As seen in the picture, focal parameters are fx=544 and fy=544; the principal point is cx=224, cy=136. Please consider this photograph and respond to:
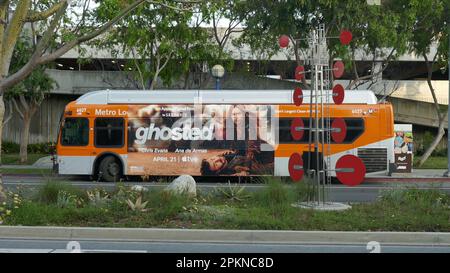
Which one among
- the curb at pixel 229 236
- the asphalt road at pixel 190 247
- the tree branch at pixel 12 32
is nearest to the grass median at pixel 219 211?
the curb at pixel 229 236

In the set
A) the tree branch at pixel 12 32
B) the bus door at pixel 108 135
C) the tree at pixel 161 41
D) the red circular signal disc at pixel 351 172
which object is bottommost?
the red circular signal disc at pixel 351 172

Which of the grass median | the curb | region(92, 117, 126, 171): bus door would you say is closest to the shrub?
the grass median

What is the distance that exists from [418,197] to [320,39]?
399 centimetres

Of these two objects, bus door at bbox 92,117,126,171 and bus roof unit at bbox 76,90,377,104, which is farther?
bus door at bbox 92,117,126,171

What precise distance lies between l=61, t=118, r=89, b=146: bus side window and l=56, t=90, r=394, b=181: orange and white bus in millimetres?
37

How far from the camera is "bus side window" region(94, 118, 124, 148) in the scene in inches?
802

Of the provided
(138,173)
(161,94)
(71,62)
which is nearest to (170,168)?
(138,173)

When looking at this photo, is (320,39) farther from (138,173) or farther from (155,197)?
(138,173)

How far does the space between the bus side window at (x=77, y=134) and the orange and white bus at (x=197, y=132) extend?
1.5 inches

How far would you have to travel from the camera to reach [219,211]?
33.8 feet

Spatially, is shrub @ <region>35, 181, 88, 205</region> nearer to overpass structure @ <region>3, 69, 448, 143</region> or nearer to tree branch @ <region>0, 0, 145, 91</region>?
tree branch @ <region>0, 0, 145, 91</region>

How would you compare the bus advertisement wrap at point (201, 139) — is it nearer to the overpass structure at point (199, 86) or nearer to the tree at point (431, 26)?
the tree at point (431, 26)

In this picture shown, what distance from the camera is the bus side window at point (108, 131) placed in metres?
20.4

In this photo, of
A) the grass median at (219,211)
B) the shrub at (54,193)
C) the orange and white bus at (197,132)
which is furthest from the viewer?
the orange and white bus at (197,132)
